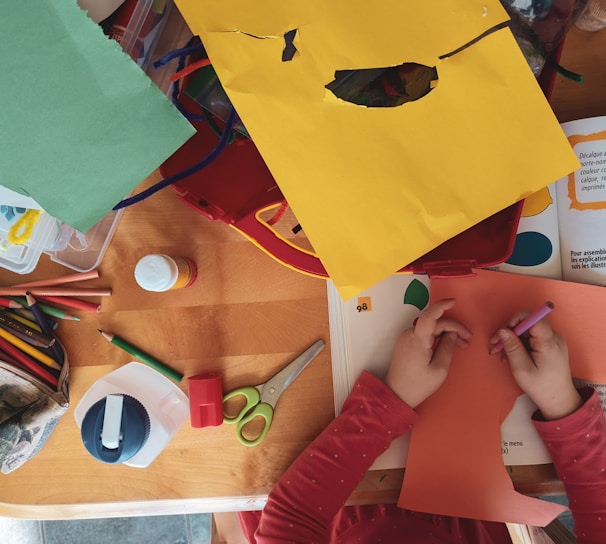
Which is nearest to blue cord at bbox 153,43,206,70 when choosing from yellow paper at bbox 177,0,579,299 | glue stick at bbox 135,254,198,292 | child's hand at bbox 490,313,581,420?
yellow paper at bbox 177,0,579,299

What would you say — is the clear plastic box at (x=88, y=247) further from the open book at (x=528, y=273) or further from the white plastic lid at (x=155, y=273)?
the open book at (x=528, y=273)

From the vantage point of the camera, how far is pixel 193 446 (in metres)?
0.51

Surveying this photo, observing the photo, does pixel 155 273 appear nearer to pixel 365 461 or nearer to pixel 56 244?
pixel 56 244

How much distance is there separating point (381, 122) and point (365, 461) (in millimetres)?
352

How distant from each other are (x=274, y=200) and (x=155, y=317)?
0.18m

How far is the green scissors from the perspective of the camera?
0.51 metres

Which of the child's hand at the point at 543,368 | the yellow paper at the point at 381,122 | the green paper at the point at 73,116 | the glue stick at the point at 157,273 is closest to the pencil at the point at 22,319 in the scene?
the glue stick at the point at 157,273

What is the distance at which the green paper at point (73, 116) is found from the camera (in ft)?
0.95

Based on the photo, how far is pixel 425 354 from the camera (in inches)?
19.6

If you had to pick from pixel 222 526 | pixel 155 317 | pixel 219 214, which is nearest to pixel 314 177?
pixel 219 214

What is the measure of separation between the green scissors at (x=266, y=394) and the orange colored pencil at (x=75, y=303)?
0.56 feet

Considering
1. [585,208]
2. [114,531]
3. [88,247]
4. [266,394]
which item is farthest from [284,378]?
[114,531]

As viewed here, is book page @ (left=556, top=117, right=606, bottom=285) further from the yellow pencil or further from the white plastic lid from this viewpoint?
the yellow pencil

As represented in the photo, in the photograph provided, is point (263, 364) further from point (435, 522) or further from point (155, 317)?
point (435, 522)
